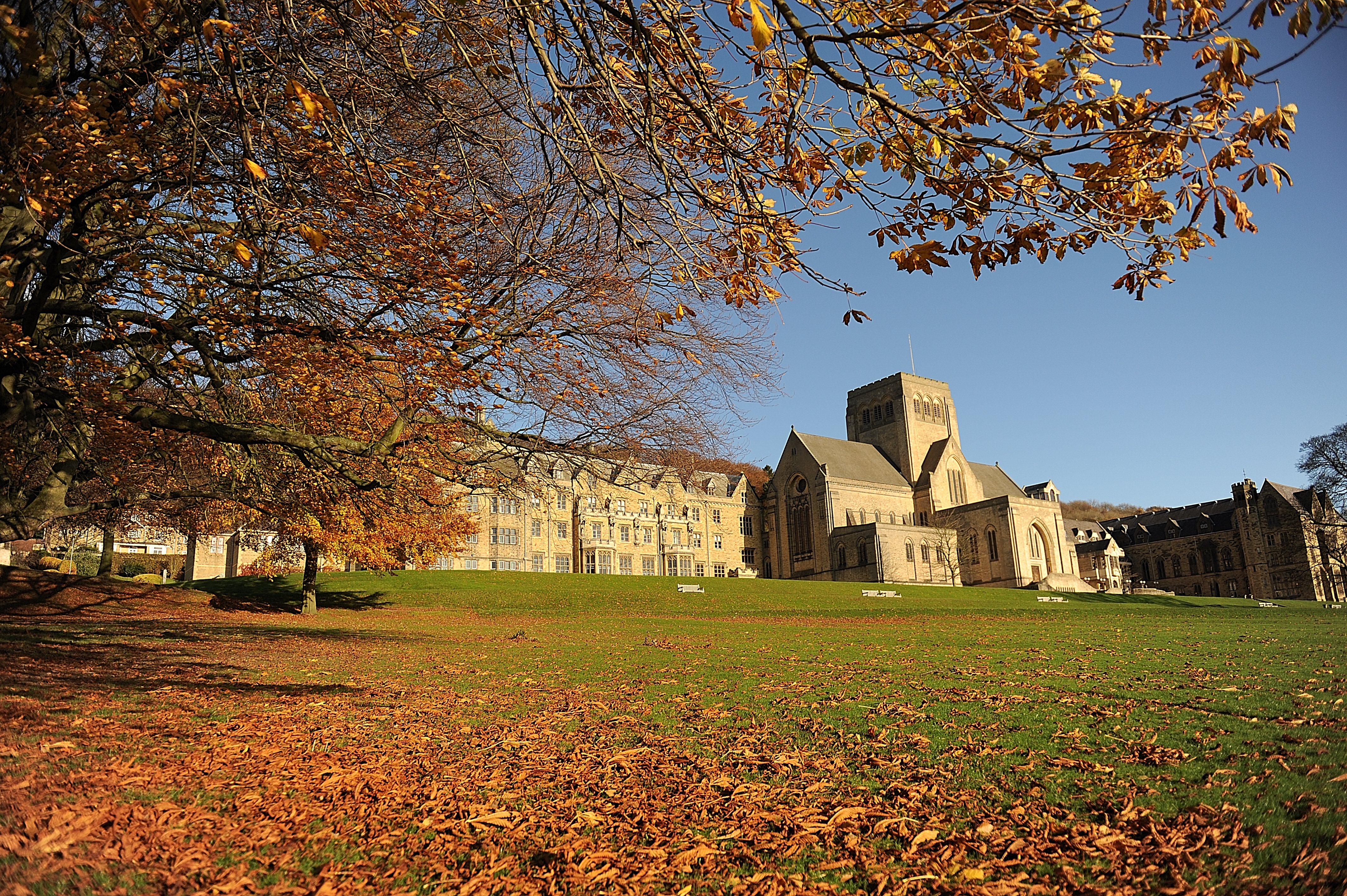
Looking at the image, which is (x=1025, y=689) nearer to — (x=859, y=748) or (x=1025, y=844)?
(x=859, y=748)

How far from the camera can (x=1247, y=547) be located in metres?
73.4

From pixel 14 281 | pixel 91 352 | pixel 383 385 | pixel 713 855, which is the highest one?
pixel 14 281

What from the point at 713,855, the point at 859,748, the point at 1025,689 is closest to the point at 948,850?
the point at 713,855

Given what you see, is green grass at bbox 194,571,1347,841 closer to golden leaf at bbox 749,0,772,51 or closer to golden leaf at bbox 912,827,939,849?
golden leaf at bbox 912,827,939,849

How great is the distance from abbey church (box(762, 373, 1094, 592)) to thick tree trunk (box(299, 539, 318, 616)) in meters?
42.8

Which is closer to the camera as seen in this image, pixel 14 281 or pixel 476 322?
pixel 476 322

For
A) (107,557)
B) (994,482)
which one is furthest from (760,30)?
(994,482)

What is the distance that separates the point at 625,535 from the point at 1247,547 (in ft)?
201

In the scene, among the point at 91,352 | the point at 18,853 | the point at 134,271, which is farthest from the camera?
the point at 91,352

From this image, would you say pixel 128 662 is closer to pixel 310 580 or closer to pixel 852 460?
pixel 310 580

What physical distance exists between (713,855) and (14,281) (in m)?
10.6

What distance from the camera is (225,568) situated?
53.2 m

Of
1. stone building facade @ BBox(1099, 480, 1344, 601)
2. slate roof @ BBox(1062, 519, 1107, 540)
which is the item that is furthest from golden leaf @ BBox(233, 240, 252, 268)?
slate roof @ BBox(1062, 519, 1107, 540)

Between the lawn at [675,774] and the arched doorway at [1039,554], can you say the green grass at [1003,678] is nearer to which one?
the lawn at [675,774]
